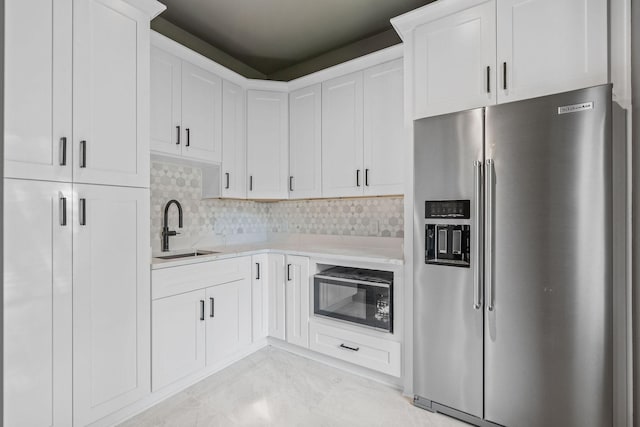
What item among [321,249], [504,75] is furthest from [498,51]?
[321,249]

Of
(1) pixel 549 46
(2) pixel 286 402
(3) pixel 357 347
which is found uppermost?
(1) pixel 549 46

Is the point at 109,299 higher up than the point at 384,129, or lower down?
lower down

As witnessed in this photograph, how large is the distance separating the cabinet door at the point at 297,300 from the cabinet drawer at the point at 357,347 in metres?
0.08

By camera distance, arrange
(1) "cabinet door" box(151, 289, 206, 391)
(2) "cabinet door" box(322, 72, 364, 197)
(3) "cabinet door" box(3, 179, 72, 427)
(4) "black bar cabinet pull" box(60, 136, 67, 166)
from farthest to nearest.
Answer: (2) "cabinet door" box(322, 72, 364, 197)
(1) "cabinet door" box(151, 289, 206, 391)
(4) "black bar cabinet pull" box(60, 136, 67, 166)
(3) "cabinet door" box(3, 179, 72, 427)

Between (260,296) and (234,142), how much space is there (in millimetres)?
1302

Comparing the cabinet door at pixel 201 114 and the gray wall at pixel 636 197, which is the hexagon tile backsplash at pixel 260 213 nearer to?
the cabinet door at pixel 201 114

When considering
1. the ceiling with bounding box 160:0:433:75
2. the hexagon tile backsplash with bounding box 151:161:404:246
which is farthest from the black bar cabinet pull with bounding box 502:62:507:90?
the hexagon tile backsplash with bounding box 151:161:404:246

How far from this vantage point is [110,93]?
6.04ft

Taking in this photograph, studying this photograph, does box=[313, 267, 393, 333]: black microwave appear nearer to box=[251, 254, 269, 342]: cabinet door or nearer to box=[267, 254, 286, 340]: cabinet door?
box=[267, 254, 286, 340]: cabinet door

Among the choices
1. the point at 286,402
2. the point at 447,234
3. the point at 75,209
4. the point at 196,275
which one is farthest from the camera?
the point at 196,275

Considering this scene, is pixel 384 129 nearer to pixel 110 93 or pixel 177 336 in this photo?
pixel 110 93

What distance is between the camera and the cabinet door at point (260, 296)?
2.76m

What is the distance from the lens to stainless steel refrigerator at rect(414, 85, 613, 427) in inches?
61.7

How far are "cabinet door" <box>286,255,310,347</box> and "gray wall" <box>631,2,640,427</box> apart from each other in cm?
186
